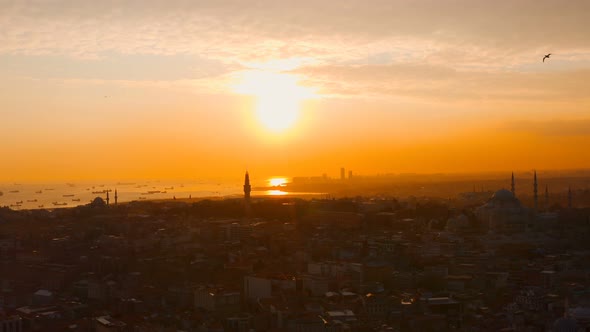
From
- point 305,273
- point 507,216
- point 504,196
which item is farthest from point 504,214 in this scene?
point 305,273

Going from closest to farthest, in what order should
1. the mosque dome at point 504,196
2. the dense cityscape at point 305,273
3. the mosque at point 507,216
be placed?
the dense cityscape at point 305,273 < the mosque at point 507,216 < the mosque dome at point 504,196

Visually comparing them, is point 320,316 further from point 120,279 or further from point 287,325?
point 120,279

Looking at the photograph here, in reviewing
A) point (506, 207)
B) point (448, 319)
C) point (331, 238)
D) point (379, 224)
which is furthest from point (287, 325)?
point (506, 207)

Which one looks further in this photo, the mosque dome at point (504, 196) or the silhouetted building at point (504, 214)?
the mosque dome at point (504, 196)

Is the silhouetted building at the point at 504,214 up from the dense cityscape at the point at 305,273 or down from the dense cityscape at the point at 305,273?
up

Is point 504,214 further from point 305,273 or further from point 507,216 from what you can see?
point 305,273

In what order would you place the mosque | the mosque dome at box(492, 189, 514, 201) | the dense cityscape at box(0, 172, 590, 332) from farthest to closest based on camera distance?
the mosque dome at box(492, 189, 514, 201)
the mosque
the dense cityscape at box(0, 172, 590, 332)
